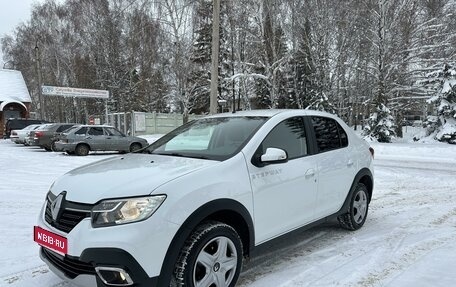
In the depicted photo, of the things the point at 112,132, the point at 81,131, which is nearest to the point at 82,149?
the point at 81,131

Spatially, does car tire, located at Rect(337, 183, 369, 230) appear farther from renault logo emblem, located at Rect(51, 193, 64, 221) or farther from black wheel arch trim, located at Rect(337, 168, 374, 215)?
renault logo emblem, located at Rect(51, 193, 64, 221)

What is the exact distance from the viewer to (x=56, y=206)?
333cm

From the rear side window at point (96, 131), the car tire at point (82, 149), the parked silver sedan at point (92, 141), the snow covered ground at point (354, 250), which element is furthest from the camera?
the rear side window at point (96, 131)

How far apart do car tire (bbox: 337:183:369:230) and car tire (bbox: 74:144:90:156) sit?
1541 cm

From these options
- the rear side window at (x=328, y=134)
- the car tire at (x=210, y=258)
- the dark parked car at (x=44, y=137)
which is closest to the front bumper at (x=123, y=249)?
the car tire at (x=210, y=258)

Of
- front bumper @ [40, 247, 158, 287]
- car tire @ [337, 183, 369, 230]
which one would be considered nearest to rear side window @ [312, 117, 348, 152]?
car tire @ [337, 183, 369, 230]

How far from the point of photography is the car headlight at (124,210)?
2988 millimetres

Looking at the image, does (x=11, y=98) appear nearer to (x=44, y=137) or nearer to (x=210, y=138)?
(x=44, y=137)

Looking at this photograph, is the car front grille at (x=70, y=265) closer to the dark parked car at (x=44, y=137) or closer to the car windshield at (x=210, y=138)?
the car windshield at (x=210, y=138)

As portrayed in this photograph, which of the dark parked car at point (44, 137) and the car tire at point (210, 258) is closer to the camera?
the car tire at point (210, 258)

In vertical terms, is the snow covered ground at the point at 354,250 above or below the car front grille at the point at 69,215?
below

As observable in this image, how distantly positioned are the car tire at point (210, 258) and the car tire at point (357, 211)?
2443 millimetres

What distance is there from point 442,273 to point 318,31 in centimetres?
2473

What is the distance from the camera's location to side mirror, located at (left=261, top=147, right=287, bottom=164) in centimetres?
384
